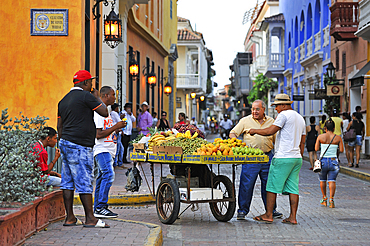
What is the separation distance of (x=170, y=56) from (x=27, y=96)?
972 inches

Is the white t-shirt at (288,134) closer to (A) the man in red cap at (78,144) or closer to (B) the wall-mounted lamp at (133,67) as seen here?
(A) the man in red cap at (78,144)

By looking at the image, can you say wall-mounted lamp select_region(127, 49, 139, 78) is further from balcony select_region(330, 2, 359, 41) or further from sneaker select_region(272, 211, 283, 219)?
sneaker select_region(272, 211, 283, 219)

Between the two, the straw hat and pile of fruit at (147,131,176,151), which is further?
pile of fruit at (147,131,176,151)

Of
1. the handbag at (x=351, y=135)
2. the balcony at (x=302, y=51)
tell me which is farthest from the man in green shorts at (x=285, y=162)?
the balcony at (x=302, y=51)

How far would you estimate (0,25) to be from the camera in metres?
12.1

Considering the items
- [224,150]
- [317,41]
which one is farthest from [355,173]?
[317,41]

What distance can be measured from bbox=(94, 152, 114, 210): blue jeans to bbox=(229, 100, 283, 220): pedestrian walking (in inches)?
76.1

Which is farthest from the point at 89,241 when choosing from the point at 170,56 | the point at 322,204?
the point at 170,56

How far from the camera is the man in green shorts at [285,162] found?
26.6 feet

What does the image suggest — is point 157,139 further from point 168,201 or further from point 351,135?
point 351,135

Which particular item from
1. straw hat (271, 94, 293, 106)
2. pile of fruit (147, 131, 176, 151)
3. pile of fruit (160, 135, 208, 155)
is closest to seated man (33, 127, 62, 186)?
pile of fruit (147, 131, 176, 151)

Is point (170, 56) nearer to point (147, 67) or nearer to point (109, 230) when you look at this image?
point (147, 67)

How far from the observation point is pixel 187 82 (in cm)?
4869

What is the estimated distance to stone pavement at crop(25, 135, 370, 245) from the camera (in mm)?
6340
